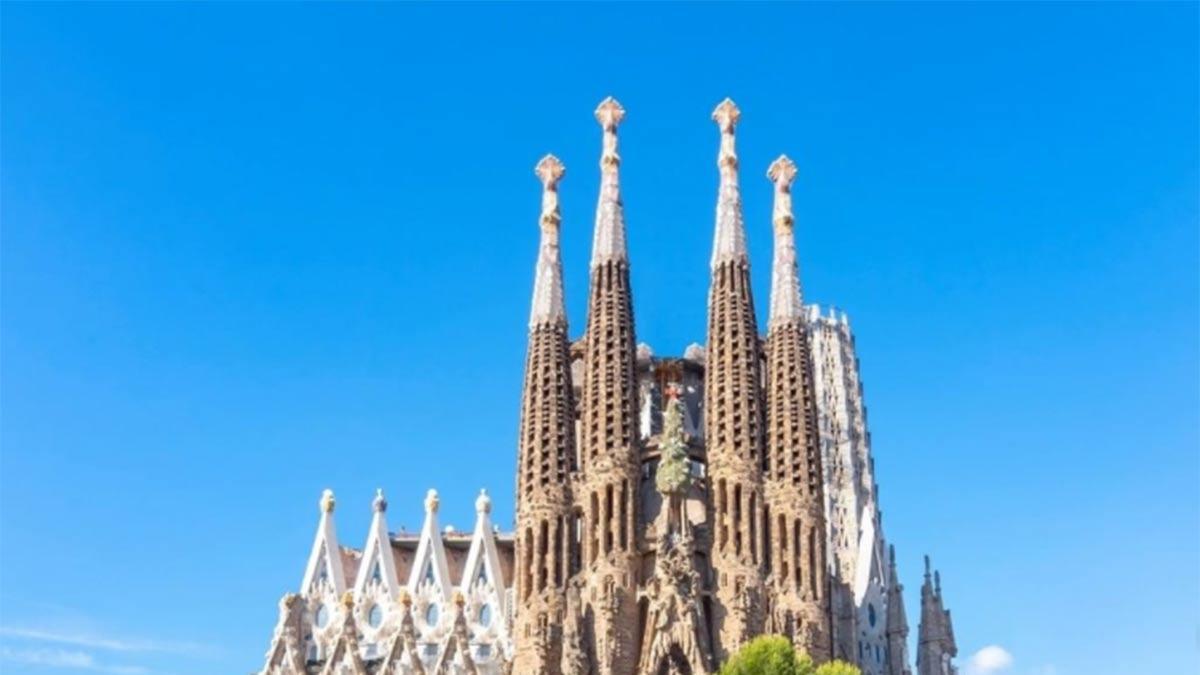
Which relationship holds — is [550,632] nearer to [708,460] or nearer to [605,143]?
[708,460]

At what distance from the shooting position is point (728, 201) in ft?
130

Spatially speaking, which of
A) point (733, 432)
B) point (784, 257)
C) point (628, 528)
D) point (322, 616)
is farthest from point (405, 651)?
point (784, 257)

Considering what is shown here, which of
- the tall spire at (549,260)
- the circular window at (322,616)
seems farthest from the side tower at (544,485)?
the circular window at (322,616)

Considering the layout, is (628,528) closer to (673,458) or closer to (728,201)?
(673,458)

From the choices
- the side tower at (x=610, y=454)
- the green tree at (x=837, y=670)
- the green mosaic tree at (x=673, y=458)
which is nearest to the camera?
the green tree at (x=837, y=670)

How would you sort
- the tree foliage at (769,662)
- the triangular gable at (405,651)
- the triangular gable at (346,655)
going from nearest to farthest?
the tree foliage at (769,662), the triangular gable at (405,651), the triangular gable at (346,655)

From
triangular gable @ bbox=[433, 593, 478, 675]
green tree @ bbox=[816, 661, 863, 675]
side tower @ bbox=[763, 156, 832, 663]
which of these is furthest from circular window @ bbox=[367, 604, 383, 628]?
green tree @ bbox=[816, 661, 863, 675]

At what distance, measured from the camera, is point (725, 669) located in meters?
26.9

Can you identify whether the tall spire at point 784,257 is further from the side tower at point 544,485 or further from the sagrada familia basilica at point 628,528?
the side tower at point 544,485

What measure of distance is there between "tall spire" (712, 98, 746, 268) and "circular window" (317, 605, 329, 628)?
1420cm

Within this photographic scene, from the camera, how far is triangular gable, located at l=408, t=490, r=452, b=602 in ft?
138

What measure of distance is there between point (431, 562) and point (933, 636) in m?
14.5

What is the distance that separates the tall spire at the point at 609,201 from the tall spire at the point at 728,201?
2501mm

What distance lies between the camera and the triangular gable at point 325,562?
138 feet
